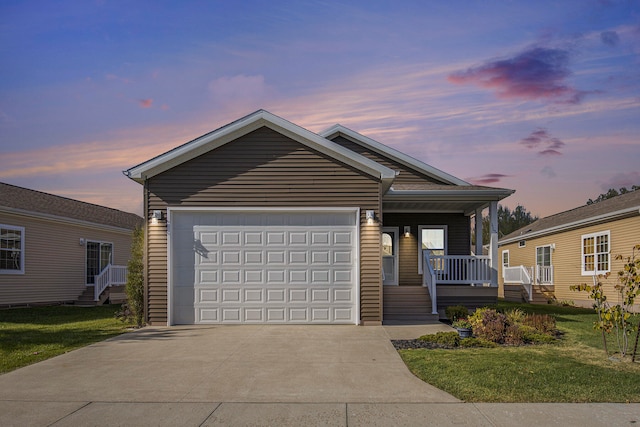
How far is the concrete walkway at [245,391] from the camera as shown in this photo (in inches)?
227

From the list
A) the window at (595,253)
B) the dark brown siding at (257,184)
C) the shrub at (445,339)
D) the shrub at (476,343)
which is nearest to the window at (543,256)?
the window at (595,253)

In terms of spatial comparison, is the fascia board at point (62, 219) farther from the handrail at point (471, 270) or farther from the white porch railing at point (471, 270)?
the handrail at point (471, 270)

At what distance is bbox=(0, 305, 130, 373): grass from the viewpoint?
934 centimetres

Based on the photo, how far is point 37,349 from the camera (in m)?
9.87

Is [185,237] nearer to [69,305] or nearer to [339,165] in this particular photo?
[339,165]

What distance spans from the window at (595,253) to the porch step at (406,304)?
7.74 m

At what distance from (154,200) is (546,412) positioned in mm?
9742

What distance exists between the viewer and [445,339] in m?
10.2

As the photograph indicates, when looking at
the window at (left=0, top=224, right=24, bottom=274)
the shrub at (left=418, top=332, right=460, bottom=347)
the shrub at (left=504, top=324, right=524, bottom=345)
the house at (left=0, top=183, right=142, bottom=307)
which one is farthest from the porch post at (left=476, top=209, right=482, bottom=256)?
the window at (left=0, top=224, right=24, bottom=274)

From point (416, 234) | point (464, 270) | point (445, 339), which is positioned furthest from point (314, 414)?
point (416, 234)

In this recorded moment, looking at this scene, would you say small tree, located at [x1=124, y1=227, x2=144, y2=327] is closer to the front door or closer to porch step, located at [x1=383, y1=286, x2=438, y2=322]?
porch step, located at [x1=383, y1=286, x2=438, y2=322]

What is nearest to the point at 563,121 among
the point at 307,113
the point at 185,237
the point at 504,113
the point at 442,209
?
the point at 504,113

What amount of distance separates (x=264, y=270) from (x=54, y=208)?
1309 cm

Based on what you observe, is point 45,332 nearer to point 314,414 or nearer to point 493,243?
point 314,414
